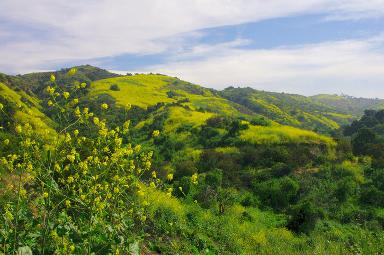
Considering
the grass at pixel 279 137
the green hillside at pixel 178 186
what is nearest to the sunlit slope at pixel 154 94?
the green hillside at pixel 178 186

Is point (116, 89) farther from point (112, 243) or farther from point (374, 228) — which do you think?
point (112, 243)

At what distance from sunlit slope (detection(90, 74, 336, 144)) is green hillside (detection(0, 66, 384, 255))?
1.06 ft

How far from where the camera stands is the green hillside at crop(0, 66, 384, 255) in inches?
219

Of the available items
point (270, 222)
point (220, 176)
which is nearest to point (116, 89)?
point (220, 176)

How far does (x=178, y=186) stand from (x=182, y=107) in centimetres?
3460

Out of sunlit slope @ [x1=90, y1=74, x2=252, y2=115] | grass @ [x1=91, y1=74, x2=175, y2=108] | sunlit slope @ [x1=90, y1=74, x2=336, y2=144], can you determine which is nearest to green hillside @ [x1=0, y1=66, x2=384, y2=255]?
sunlit slope @ [x1=90, y1=74, x2=336, y2=144]

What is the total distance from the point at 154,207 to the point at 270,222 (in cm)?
687

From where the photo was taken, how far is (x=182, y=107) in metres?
58.6

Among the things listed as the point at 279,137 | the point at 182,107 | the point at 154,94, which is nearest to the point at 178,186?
the point at 279,137

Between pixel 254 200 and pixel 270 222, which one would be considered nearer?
pixel 270 222

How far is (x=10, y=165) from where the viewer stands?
19.4ft

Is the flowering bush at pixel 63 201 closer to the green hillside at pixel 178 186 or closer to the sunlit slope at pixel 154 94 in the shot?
the green hillside at pixel 178 186

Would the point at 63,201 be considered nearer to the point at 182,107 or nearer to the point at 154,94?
the point at 182,107

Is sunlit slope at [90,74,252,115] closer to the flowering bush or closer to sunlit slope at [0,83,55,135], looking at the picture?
→ sunlit slope at [0,83,55,135]
